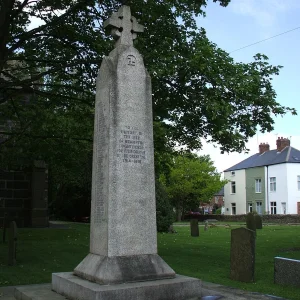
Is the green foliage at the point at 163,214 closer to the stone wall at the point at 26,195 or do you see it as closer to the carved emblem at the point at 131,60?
the stone wall at the point at 26,195

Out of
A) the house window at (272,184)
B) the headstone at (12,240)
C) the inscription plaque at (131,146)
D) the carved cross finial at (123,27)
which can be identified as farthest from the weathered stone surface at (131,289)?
the house window at (272,184)

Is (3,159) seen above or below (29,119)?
below

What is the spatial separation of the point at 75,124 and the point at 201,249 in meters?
6.43

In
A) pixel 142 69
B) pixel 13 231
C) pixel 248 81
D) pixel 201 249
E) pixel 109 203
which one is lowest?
pixel 201 249

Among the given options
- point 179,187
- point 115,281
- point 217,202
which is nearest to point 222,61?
point 115,281

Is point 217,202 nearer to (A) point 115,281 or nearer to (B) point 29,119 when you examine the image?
(B) point 29,119

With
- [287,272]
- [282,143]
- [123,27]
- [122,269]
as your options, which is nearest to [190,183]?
[282,143]

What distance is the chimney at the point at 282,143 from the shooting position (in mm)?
56219

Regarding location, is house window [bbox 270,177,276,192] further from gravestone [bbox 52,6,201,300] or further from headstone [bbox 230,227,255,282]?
gravestone [bbox 52,6,201,300]

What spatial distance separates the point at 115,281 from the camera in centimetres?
618

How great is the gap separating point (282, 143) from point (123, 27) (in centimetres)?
5191

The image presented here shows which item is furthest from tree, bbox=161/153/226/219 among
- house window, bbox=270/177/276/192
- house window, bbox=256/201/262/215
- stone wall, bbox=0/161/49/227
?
stone wall, bbox=0/161/49/227

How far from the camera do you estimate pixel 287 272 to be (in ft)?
28.8

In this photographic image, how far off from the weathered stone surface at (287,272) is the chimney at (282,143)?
4936 cm
